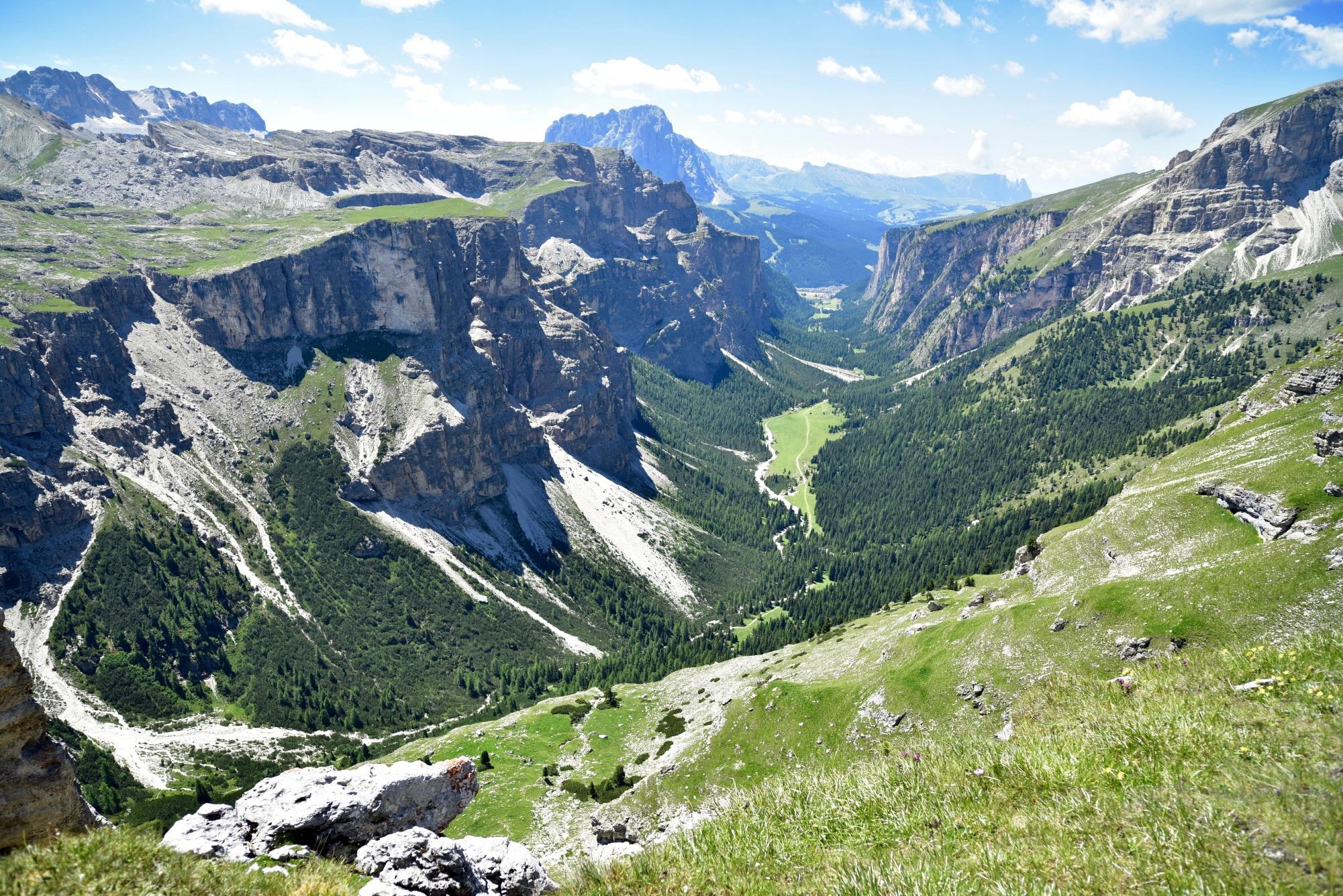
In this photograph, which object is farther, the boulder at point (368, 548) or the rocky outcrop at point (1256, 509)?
the boulder at point (368, 548)

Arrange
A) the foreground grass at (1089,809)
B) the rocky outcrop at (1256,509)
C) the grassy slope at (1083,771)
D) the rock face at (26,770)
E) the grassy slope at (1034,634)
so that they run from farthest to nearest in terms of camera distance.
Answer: the rocky outcrop at (1256,509)
the grassy slope at (1034,634)
the rock face at (26,770)
the grassy slope at (1083,771)
the foreground grass at (1089,809)

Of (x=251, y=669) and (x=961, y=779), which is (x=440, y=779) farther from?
(x=251, y=669)

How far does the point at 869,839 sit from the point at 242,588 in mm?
173454

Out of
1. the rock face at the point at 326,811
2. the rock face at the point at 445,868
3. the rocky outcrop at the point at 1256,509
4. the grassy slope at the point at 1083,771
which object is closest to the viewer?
the grassy slope at the point at 1083,771

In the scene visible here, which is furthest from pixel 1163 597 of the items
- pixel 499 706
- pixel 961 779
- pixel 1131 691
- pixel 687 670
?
pixel 499 706

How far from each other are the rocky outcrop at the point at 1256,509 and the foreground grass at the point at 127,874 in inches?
3401

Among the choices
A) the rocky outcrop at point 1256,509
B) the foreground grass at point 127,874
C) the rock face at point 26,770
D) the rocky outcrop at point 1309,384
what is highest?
the rocky outcrop at point 1309,384

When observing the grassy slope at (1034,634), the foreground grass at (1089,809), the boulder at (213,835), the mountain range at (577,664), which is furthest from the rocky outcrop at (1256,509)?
the boulder at (213,835)

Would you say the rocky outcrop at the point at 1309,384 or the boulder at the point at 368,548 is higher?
the rocky outcrop at the point at 1309,384

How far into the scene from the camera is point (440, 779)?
1081 inches

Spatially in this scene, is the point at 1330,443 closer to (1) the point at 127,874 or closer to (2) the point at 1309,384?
(2) the point at 1309,384

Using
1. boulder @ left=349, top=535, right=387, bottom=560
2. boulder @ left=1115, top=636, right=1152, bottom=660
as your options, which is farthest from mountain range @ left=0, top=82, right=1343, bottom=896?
boulder @ left=349, top=535, right=387, bottom=560

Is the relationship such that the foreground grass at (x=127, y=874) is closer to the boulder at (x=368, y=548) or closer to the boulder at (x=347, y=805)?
the boulder at (x=347, y=805)

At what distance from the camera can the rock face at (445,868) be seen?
755 inches
